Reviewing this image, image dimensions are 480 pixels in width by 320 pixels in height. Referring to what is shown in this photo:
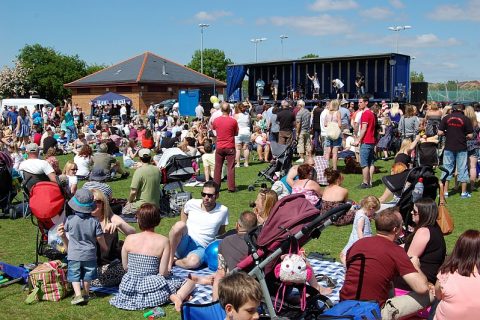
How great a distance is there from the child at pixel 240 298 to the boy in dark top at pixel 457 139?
7.96 m

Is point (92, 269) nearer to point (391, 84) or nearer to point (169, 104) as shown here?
point (391, 84)

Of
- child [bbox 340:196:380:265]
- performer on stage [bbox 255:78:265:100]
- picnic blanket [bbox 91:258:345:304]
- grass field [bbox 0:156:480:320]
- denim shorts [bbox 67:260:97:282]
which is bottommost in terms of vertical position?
picnic blanket [bbox 91:258:345:304]

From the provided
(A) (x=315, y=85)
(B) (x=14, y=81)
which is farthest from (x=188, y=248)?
(B) (x=14, y=81)

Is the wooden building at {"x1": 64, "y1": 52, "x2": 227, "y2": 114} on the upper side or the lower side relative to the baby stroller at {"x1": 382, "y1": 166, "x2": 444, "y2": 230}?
upper

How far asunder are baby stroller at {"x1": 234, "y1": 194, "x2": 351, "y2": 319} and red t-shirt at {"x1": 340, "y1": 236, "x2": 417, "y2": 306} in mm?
344

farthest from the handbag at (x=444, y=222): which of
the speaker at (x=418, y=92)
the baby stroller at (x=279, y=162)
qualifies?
the speaker at (x=418, y=92)

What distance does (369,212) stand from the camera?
22.4 ft

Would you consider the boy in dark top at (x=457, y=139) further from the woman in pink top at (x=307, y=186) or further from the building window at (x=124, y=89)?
the building window at (x=124, y=89)

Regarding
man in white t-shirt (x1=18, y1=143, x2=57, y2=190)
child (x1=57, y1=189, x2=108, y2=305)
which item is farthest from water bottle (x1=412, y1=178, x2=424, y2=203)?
man in white t-shirt (x1=18, y1=143, x2=57, y2=190)

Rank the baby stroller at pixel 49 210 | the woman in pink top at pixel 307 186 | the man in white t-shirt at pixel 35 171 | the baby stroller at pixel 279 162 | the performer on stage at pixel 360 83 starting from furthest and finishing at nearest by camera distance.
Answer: the performer on stage at pixel 360 83 → the baby stroller at pixel 279 162 → the man in white t-shirt at pixel 35 171 → the woman in pink top at pixel 307 186 → the baby stroller at pixel 49 210

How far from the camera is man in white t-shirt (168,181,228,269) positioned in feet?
23.5

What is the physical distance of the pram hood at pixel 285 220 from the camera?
4.84 metres

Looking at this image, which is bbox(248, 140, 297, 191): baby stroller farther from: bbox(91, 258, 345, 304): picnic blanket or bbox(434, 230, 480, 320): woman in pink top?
bbox(434, 230, 480, 320): woman in pink top

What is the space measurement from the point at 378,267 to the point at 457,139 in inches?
270
